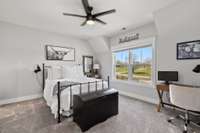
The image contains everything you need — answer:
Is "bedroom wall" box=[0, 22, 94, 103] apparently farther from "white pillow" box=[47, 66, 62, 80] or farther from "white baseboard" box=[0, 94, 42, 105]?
"white pillow" box=[47, 66, 62, 80]

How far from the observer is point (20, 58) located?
3.88 m

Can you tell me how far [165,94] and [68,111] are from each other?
9.31ft

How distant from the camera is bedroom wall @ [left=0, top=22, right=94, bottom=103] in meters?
3.59

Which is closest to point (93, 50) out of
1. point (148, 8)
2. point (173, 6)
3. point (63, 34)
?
point (63, 34)

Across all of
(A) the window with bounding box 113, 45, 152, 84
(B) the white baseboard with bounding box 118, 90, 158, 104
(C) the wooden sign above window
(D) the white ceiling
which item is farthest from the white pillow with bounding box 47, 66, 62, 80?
(C) the wooden sign above window

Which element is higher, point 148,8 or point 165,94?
point 148,8

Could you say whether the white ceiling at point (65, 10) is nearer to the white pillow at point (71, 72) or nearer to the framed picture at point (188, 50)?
the framed picture at point (188, 50)

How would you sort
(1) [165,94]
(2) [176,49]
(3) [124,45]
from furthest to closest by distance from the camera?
(3) [124,45] < (1) [165,94] < (2) [176,49]

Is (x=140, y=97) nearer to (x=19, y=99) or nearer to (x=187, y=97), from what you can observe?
(x=187, y=97)

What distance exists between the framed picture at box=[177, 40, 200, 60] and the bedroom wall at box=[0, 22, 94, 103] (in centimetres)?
436

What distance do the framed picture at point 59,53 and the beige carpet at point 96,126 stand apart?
2.16 m

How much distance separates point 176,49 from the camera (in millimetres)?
2996

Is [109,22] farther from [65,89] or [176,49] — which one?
[65,89]

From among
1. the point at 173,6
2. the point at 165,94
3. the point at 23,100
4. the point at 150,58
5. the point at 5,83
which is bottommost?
the point at 23,100
